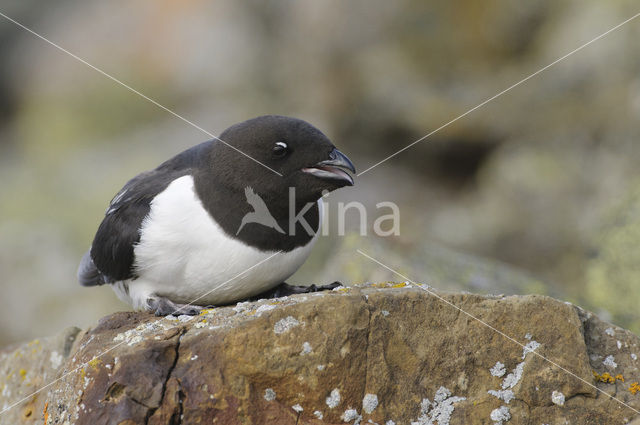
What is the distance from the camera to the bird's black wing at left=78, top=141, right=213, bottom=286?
5605mm

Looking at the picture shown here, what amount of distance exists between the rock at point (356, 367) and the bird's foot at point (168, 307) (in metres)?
0.28

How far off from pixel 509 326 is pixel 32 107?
17539 mm

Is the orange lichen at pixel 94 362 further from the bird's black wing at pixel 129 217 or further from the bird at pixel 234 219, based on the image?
the bird's black wing at pixel 129 217

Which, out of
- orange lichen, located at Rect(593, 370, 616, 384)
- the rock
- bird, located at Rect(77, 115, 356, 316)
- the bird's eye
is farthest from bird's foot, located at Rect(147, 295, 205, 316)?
orange lichen, located at Rect(593, 370, 616, 384)

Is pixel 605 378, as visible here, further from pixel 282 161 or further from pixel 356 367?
pixel 282 161

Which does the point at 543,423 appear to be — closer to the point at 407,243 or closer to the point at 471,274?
the point at 471,274

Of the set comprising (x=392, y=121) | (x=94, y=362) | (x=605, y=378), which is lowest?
(x=392, y=121)

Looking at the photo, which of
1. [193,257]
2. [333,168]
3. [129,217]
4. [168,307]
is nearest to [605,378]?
[333,168]

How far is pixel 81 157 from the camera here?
17.6 meters

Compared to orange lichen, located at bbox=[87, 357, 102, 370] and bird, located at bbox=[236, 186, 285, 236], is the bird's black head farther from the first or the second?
orange lichen, located at bbox=[87, 357, 102, 370]

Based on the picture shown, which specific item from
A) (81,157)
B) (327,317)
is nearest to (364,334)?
(327,317)

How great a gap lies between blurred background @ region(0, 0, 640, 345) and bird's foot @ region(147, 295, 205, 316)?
4298mm

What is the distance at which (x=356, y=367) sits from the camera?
448cm

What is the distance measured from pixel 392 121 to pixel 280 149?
954cm
